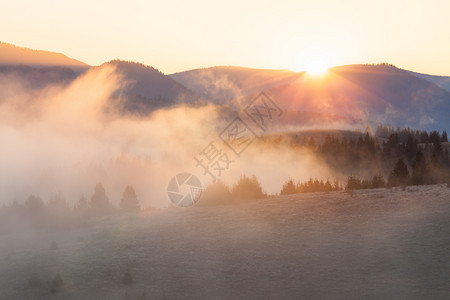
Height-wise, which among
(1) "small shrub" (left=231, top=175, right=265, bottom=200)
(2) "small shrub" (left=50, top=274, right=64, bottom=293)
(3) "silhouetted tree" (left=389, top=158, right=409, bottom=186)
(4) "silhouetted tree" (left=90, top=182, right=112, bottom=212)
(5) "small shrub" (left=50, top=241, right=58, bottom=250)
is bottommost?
(4) "silhouetted tree" (left=90, top=182, right=112, bottom=212)

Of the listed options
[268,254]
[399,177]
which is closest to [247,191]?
[399,177]

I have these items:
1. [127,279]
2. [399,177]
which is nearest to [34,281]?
[127,279]

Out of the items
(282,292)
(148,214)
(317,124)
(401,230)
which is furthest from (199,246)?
(317,124)

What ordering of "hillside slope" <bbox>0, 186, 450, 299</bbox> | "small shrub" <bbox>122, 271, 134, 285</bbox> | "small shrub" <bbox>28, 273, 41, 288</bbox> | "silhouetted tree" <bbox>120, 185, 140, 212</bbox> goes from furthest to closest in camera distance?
"silhouetted tree" <bbox>120, 185, 140, 212</bbox>
"small shrub" <bbox>28, 273, 41, 288</bbox>
"small shrub" <bbox>122, 271, 134, 285</bbox>
"hillside slope" <bbox>0, 186, 450, 299</bbox>

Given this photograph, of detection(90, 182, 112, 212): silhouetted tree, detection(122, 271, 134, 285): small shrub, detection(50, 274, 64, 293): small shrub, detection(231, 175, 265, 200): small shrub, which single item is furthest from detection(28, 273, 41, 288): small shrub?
detection(90, 182, 112, 212): silhouetted tree

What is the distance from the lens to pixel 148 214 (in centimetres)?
2817

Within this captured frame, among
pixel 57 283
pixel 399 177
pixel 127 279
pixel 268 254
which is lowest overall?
pixel 57 283

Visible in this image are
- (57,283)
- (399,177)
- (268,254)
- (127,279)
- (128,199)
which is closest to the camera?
(127,279)

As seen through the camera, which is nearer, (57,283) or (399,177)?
(57,283)

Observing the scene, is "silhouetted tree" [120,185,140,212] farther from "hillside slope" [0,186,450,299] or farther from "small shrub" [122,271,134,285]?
"small shrub" [122,271,134,285]

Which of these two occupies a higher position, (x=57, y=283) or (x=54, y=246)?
(x=57, y=283)

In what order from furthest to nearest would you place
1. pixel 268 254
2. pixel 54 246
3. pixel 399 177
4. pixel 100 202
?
pixel 100 202 → pixel 399 177 → pixel 54 246 → pixel 268 254

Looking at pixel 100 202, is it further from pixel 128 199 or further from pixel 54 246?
pixel 54 246

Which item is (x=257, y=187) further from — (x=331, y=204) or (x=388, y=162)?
(x=388, y=162)
